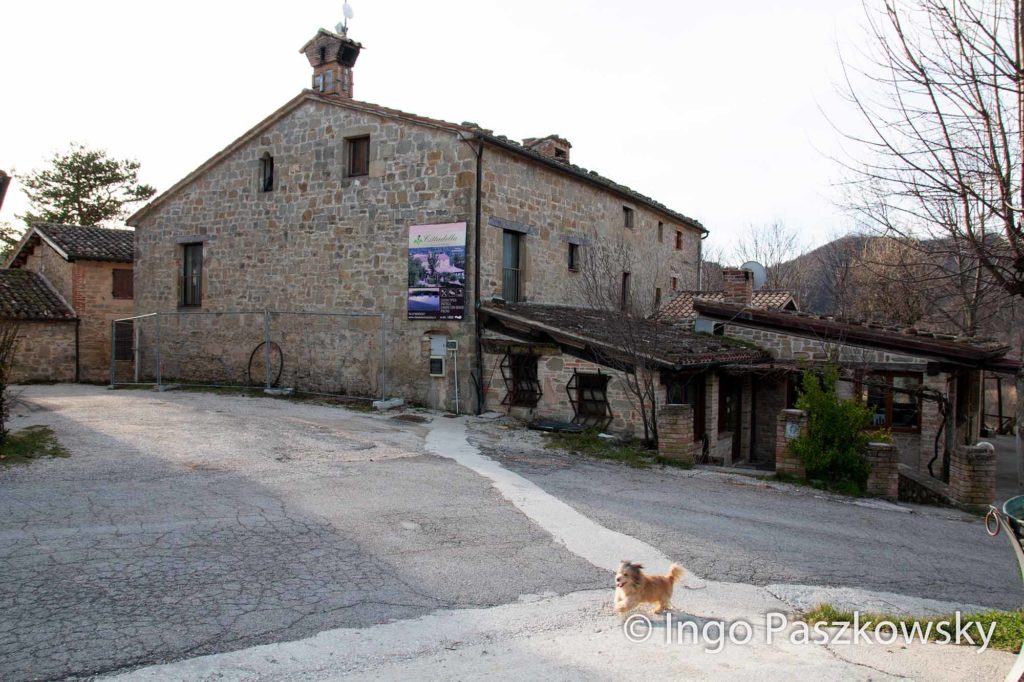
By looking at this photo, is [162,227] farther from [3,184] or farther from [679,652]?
[679,652]

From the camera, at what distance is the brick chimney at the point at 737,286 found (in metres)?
19.3

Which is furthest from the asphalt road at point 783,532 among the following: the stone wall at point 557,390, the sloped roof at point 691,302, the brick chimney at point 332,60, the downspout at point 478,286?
the brick chimney at point 332,60

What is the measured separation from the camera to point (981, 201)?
299 inches

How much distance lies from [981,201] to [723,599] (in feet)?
17.3

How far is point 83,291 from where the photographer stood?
21625 mm

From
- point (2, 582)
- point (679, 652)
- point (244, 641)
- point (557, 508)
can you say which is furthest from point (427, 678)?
point (557, 508)

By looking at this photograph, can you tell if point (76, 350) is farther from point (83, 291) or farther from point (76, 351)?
point (83, 291)

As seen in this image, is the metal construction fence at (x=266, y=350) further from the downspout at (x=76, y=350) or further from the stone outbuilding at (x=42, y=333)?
the stone outbuilding at (x=42, y=333)

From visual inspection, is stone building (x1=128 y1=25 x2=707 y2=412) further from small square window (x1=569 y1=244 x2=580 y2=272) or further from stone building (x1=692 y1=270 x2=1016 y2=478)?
stone building (x1=692 y1=270 x2=1016 y2=478)

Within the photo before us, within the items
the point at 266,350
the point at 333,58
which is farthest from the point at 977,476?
the point at 333,58

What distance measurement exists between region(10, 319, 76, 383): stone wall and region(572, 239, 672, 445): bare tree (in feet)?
49.6

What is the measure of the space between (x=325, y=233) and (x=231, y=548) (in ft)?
38.3

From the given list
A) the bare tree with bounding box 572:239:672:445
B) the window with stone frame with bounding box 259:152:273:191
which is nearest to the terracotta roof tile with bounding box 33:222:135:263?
the window with stone frame with bounding box 259:152:273:191

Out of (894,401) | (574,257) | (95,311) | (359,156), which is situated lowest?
(894,401)
